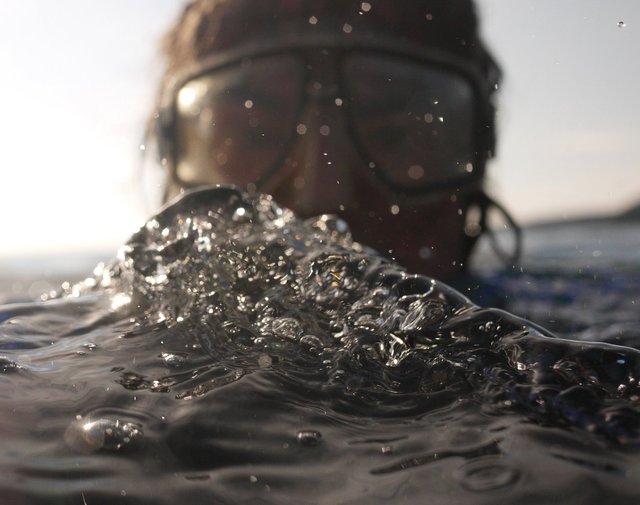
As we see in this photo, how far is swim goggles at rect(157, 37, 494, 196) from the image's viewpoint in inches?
82.0

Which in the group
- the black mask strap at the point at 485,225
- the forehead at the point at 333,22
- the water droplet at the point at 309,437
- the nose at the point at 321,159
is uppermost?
the forehead at the point at 333,22

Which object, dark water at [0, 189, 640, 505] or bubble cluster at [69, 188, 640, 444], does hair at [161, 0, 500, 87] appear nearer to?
bubble cluster at [69, 188, 640, 444]

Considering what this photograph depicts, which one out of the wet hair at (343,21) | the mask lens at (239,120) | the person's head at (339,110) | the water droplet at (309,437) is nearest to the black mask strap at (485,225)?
the person's head at (339,110)

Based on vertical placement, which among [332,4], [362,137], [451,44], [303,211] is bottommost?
[303,211]

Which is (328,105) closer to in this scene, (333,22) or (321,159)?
(321,159)

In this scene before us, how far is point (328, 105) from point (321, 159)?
0.21 metres

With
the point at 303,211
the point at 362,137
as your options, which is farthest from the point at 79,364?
the point at 362,137

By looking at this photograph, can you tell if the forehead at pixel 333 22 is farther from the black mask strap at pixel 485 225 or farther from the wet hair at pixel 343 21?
the black mask strap at pixel 485 225

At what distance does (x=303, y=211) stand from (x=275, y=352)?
1.35 metres

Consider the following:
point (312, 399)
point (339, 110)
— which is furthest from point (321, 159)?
point (312, 399)

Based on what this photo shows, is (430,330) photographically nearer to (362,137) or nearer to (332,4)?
(362,137)

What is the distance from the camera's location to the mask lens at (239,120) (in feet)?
6.83

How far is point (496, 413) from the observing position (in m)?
0.50

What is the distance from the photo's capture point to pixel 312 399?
0.53 metres
